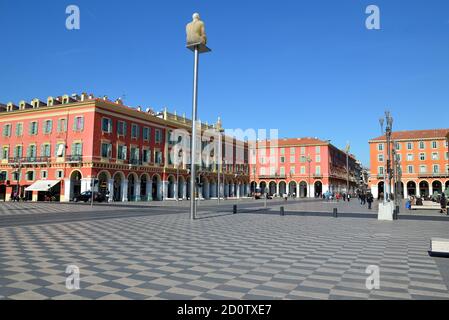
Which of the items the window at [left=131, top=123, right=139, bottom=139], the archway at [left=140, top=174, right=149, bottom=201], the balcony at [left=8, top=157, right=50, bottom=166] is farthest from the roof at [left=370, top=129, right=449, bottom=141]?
the balcony at [left=8, top=157, right=50, bottom=166]

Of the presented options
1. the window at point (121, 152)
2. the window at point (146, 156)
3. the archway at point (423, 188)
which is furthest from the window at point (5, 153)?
the archway at point (423, 188)

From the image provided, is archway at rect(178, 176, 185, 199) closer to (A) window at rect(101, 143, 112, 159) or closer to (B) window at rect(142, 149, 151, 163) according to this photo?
(B) window at rect(142, 149, 151, 163)

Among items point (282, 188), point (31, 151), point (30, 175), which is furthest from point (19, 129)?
point (282, 188)

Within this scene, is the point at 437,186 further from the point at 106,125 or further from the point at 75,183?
the point at 75,183

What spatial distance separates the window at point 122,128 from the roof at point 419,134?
6264cm

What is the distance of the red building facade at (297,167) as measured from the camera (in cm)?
8638

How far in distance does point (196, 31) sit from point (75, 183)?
32177 mm

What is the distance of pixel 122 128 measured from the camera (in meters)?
48.5

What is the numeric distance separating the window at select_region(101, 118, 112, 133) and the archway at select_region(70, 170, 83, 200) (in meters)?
6.36

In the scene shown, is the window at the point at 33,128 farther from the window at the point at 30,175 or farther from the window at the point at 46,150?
the window at the point at 30,175

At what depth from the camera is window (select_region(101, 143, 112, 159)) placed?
45281mm
